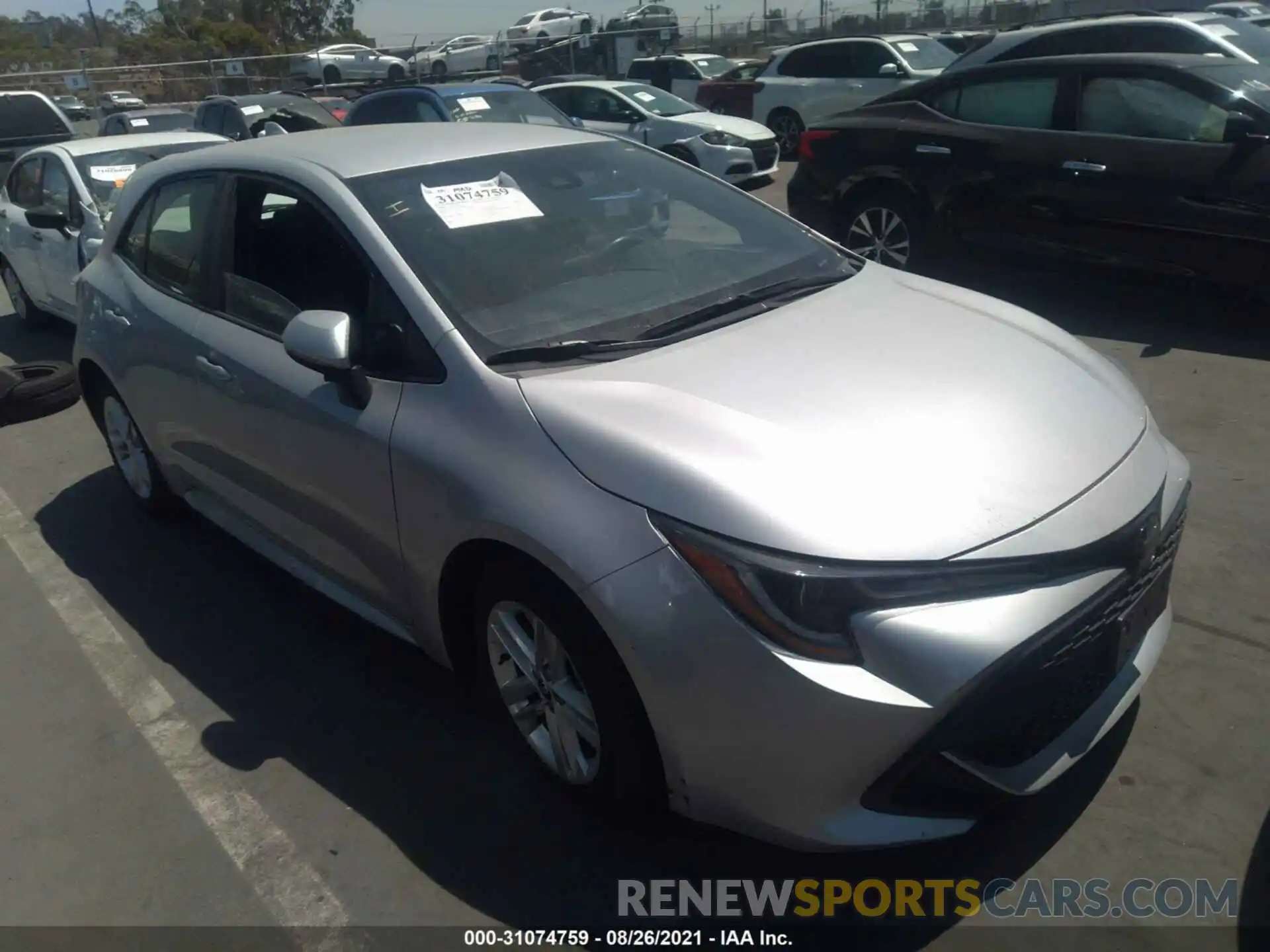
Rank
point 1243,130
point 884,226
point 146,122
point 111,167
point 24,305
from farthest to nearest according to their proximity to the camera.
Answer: point 146,122
point 24,305
point 111,167
point 884,226
point 1243,130

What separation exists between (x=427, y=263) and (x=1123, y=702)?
2.18 metres

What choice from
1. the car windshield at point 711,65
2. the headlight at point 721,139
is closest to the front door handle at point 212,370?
the headlight at point 721,139

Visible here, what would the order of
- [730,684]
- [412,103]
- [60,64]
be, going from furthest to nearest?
1. [60,64]
2. [412,103]
3. [730,684]

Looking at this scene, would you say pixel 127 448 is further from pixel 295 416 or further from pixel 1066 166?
pixel 1066 166

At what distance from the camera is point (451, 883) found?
262 centimetres

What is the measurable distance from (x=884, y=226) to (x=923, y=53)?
30.2ft

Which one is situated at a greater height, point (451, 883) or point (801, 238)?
point (801, 238)

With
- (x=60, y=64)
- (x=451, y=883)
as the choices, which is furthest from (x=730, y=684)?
(x=60, y=64)

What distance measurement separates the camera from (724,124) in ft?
42.7

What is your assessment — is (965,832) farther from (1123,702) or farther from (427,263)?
(427,263)

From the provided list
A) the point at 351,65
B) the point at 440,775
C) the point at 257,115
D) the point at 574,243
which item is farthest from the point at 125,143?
the point at 351,65

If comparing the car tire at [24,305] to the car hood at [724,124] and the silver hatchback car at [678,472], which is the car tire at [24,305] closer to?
the silver hatchback car at [678,472]

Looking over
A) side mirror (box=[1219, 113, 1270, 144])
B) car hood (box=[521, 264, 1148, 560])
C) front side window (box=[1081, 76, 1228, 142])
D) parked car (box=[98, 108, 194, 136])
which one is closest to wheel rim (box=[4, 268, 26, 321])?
parked car (box=[98, 108, 194, 136])

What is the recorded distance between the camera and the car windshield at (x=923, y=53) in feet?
48.0
